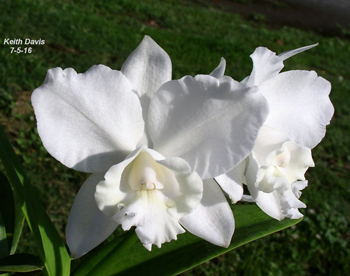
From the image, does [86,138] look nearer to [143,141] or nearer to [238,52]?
[143,141]

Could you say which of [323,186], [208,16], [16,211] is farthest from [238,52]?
[16,211]

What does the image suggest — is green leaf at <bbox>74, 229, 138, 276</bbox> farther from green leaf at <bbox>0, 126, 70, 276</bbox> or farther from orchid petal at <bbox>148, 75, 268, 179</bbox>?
orchid petal at <bbox>148, 75, 268, 179</bbox>

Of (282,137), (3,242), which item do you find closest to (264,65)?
(282,137)

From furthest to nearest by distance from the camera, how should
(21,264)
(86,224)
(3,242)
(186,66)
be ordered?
(186,66)
(3,242)
(86,224)
(21,264)

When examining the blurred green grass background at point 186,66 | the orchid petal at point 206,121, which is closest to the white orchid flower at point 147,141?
the orchid petal at point 206,121

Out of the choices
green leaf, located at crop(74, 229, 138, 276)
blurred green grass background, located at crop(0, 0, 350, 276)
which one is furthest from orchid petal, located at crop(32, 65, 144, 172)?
blurred green grass background, located at crop(0, 0, 350, 276)

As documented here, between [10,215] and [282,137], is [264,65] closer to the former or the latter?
[282,137]
